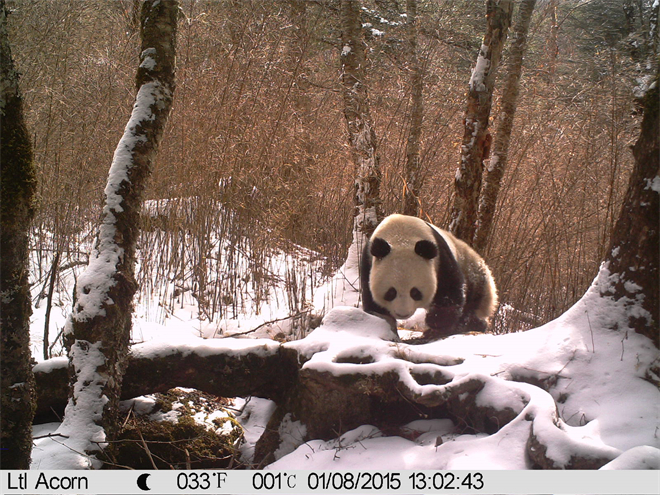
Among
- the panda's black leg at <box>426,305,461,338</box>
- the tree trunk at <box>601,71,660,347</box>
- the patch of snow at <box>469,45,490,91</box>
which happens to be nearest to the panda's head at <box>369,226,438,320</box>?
the panda's black leg at <box>426,305,461,338</box>

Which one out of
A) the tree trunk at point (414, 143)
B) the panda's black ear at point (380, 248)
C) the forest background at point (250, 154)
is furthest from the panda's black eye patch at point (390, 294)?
the tree trunk at point (414, 143)

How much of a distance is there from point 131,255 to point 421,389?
5.49 ft

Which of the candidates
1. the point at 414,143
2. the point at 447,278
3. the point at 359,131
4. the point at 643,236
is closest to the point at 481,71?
the point at 414,143

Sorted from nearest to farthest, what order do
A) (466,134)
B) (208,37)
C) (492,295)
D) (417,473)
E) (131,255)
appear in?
1. (417,473)
2. (131,255)
3. (492,295)
4. (466,134)
5. (208,37)

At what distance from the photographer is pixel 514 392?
221 centimetres

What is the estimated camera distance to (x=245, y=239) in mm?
5262

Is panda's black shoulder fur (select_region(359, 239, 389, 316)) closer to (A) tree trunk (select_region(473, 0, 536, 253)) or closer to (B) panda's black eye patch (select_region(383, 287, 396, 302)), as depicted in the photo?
(B) panda's black eye patch (select_region(383, 287, 396, 302))

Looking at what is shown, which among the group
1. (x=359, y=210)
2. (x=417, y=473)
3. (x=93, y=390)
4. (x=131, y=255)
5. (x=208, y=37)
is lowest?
(x=417, y=473)

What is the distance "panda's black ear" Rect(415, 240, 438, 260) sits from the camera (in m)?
3.21

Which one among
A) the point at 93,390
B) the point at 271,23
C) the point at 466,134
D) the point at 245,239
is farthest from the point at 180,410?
the point at 271,23

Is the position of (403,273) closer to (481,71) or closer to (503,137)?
(481,71)

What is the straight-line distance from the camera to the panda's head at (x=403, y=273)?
321 cm

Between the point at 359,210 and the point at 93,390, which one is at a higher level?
the point at 359,210

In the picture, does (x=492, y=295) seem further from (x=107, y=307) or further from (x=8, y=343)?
(x=8, y=343)
